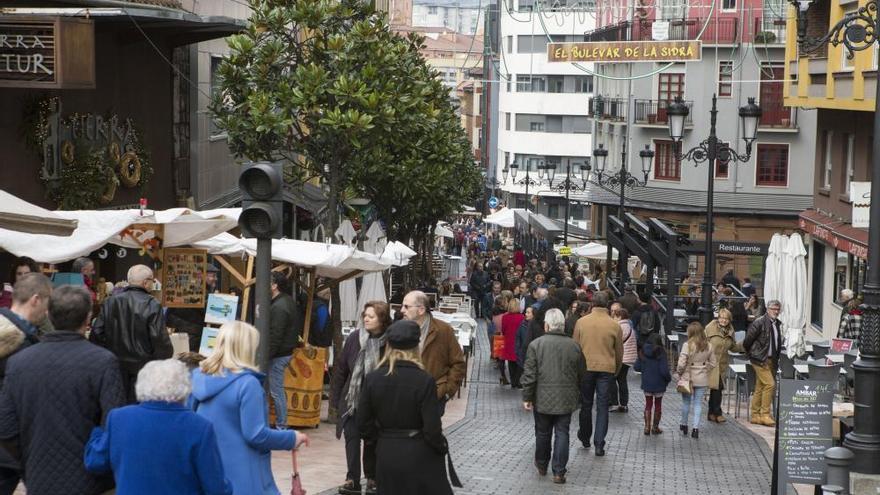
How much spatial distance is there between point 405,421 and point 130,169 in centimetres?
1445

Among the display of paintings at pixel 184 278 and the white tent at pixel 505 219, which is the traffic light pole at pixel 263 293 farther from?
the white tent at pixel 505 219

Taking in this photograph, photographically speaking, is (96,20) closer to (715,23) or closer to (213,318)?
(213,318)

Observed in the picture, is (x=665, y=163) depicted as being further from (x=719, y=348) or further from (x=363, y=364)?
(x=363, y=364)

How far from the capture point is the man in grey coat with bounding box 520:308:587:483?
1290 cm

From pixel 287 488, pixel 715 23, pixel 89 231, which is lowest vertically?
pixel 287 488

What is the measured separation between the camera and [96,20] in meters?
19.4

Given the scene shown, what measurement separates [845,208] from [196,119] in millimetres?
13560

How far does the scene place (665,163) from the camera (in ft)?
200

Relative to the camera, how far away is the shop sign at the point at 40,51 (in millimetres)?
15328

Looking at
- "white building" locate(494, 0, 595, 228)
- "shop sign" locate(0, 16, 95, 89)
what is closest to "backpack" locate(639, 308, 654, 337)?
"shop sign" locate(0, 16, 95, 89)

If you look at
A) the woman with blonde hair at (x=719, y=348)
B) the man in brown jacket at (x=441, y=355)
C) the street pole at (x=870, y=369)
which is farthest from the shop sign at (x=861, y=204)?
the man in brown jacket at (x=441, y=355)

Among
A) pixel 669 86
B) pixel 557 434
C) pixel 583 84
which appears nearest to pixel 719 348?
pixel 557 434

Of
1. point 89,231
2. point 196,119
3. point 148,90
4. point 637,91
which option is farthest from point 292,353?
point 637,91

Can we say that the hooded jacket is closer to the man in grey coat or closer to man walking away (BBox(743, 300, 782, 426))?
the man in grey coat
